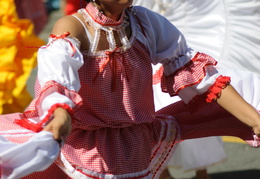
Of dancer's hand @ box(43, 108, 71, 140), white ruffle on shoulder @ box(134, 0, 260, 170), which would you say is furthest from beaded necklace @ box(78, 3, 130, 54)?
white ruffle on shoulder @ box(134, 0, 260, 170)

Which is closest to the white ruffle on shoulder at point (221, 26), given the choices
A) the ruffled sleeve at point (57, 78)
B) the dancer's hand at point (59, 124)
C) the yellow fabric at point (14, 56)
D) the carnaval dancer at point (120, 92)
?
Result: the yellow fabric at point (14, 56)

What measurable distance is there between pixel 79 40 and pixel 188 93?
54 centimetres

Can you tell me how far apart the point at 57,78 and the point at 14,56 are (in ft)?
4.06

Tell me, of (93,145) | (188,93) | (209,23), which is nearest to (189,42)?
(209,23)

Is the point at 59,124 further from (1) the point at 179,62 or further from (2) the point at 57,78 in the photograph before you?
(1) the point at 179,62

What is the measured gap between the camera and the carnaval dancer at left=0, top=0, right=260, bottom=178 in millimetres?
2336

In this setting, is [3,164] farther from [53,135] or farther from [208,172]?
[208,172]

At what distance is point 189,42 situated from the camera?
3582 mm

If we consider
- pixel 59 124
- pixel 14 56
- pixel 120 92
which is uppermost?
pixel 59 124

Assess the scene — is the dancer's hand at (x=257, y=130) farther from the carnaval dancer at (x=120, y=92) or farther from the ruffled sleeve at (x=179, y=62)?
the ruffled sleeve at (x=179, y=62)

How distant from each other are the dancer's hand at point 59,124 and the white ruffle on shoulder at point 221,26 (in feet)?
5.02

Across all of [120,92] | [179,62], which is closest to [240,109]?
[179,62]

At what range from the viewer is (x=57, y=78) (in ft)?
7.25

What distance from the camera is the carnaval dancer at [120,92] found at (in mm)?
2336
